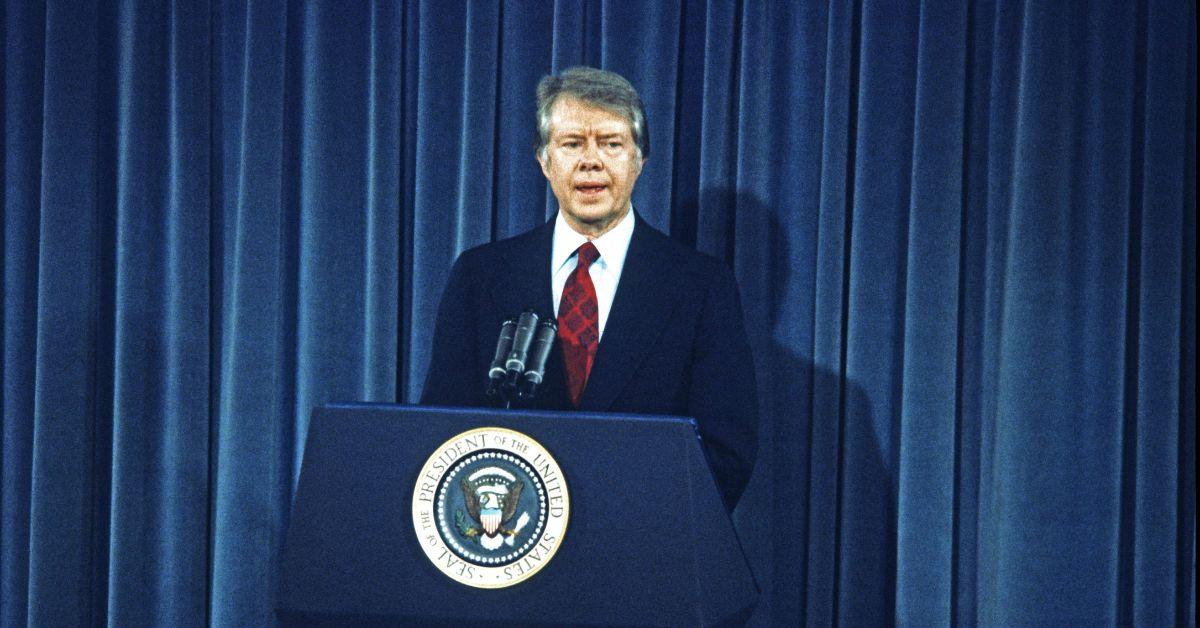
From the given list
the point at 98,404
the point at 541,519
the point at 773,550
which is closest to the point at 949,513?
the point at 773,550

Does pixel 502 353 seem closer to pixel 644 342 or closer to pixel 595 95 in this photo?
pixel 644 342

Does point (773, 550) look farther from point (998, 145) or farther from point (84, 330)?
point (84, 330)

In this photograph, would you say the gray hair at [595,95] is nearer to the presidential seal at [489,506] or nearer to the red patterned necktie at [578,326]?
the red patterned necktie at [578,326]

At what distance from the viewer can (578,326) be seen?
1868 mm

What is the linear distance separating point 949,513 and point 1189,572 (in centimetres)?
53

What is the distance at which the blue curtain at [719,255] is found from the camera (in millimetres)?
2365

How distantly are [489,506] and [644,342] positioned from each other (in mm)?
594

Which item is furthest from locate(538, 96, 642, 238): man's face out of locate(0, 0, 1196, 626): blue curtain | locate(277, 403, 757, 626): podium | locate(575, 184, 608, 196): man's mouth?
locate(277, 403, 757, 626): podium

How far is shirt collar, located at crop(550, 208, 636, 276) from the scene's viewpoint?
1935 mm

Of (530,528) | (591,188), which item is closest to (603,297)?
(591,188)

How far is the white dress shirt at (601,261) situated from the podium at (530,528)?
2.11ft

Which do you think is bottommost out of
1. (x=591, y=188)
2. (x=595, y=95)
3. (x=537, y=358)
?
(x=537, y=358)

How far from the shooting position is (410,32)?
2.64m

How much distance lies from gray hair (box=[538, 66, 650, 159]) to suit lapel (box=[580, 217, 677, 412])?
7.7 inches
